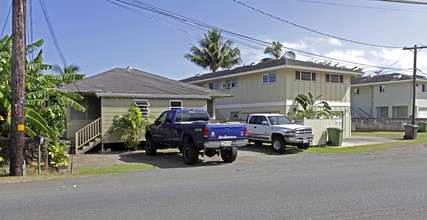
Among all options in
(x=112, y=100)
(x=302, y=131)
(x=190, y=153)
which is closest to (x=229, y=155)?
(x=190, y=153)

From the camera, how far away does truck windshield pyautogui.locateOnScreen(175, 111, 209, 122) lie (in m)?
14.3

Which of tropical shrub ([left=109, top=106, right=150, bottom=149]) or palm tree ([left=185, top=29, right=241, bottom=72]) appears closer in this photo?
tropical shrub ([left=109, top=106, right=150, bottom=149])

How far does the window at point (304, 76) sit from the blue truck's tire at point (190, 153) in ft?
45.6

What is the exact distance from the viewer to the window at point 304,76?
80.8 feet

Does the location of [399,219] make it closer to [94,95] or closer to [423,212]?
[423,212]

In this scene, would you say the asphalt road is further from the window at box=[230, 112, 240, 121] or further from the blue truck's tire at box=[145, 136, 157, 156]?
the window at box=[230, 112, 240, 121]

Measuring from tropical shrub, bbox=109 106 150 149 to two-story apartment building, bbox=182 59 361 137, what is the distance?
11.0m

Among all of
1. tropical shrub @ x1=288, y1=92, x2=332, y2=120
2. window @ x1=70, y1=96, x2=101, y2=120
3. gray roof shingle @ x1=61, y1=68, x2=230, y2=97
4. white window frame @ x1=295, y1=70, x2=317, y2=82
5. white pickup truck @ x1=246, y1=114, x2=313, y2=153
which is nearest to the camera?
white pickup truck @ x1=246, y1=114, x2=313, y2=153

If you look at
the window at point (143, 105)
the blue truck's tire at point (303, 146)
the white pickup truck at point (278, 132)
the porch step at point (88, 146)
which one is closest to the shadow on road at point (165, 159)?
the porch step at point (88, 146)

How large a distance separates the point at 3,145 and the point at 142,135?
700 centimetres

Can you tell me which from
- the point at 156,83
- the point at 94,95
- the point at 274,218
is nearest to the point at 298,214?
the point at 274,218

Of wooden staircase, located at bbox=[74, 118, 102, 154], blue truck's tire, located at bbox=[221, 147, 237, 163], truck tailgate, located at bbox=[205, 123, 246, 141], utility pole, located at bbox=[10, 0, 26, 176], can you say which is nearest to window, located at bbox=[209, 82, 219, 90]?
wooden staircase, located at bbox=[74, 118, 102, 154]

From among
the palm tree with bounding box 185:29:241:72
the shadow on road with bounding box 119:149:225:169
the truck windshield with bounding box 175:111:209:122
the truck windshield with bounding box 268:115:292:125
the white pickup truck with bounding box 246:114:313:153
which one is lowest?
the shadow on road with bounding box 119:149:225:169

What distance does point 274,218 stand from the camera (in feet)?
18.5
